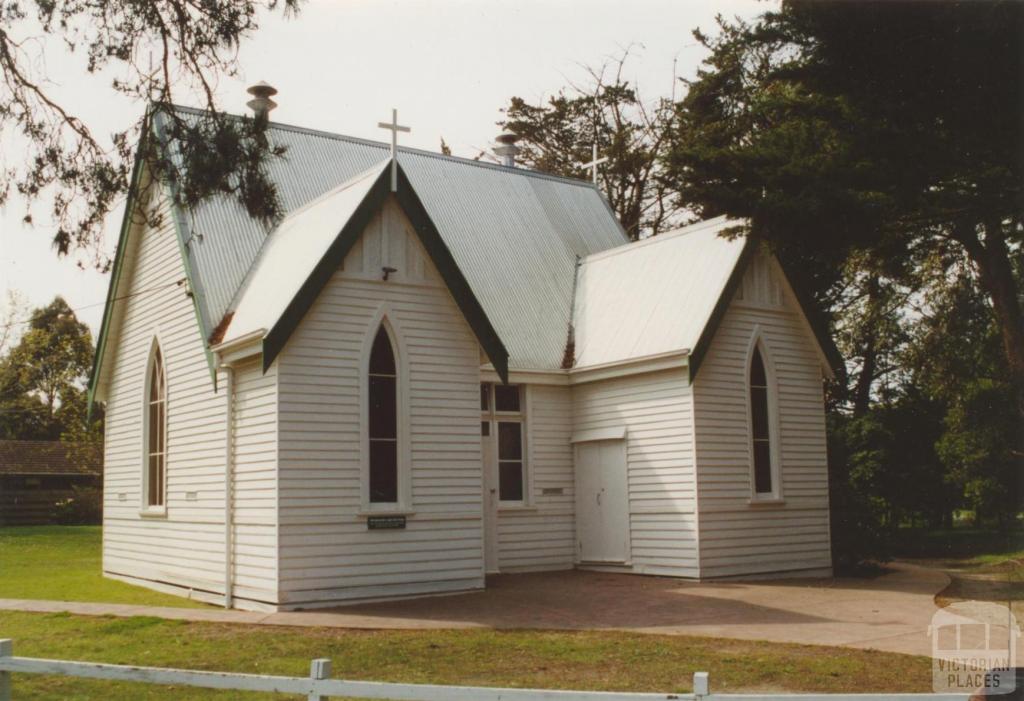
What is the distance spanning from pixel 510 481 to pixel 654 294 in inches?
179

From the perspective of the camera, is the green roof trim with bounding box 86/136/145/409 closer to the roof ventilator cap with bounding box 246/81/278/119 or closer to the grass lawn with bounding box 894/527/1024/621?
the roof ventilator cap with bounding box 246/81/278/119

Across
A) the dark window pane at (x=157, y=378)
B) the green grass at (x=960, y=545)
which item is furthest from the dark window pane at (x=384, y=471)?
the green grass at (x=960, y=545)

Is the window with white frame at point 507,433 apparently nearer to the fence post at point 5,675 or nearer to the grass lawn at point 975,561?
the grass lawn at point 975,561

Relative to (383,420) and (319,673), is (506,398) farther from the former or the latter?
(319,673)

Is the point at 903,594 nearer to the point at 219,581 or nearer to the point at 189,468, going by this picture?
the point at 219,581

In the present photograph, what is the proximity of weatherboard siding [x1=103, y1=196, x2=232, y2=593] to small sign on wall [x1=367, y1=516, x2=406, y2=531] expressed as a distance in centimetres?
266

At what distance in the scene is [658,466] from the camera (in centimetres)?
1881

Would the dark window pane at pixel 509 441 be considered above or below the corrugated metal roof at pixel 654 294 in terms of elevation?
below

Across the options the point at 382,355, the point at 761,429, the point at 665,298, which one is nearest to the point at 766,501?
the point at 761,429

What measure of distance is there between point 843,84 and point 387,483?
9.49 meters

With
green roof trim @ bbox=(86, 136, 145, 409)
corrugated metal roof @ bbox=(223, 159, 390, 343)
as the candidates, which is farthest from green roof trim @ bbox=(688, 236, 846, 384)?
green roof trim @ bbox=(86, 136, 145, 409)

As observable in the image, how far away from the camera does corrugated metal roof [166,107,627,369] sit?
18.5 m

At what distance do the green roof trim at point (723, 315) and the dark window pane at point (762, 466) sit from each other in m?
2.24

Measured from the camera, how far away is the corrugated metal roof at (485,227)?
728 inches
